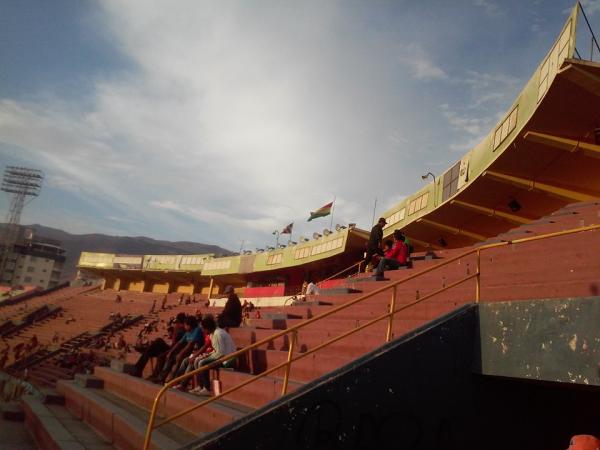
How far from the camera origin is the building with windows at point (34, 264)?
108 metres

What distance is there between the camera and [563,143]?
37.8 ft

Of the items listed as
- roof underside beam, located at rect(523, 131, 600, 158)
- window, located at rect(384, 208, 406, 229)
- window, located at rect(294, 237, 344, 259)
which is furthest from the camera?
window, located at rect(294, 237, 344, 259)

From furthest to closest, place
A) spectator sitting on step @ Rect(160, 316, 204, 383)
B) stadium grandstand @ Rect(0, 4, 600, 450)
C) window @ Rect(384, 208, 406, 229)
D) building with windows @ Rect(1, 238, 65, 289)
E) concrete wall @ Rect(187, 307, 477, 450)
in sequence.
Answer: building with windows @ Rect(1, 238, 65, 289) → window @ Rect(384, 208, 406, 229) → spectator sitting on step @ Rect(160, 316, 204, 383) → stadium grandstand @ Rect(0, 4, 600, 450) → concrete wall @ Rect(187, 307, 477, 450)

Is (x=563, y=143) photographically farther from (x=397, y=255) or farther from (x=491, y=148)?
(x=397, y=255)

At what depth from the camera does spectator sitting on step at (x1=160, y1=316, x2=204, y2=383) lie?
7598mm

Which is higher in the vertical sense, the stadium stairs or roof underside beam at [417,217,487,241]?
roof underside beam at [417,217,487,241]

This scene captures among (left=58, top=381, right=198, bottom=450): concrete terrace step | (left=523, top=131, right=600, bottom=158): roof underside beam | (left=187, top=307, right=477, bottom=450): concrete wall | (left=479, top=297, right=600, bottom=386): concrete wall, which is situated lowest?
(left=58, top=381, right=198, bottom=450): concrete terrace step

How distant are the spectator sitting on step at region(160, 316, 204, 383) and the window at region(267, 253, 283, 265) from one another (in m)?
27.7

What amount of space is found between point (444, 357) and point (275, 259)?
3254 centimetres

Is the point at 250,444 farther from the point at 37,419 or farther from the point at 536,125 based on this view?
the point at 536,125

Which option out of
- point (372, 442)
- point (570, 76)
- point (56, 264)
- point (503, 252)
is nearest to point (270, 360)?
point (372, 442)

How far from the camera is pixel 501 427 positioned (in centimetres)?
472

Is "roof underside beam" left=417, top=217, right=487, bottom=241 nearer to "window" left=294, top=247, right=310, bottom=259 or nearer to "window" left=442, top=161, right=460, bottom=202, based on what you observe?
"window" left=442, top=161, right=460, bottom=202

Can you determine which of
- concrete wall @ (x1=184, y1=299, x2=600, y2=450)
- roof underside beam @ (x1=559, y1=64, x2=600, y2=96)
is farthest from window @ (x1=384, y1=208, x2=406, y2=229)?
concrete wall @ (x1=184, y1=299, x2=600, y2=450)
